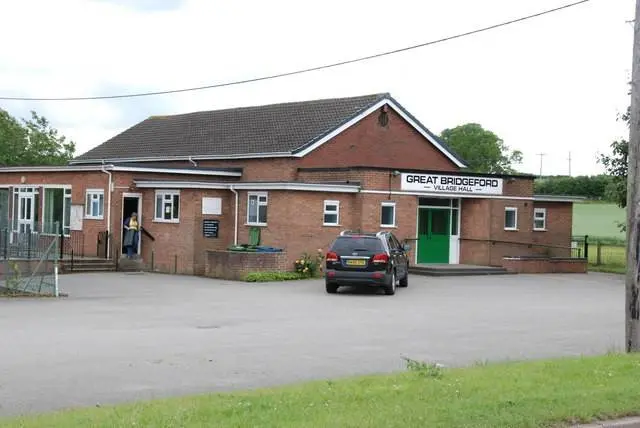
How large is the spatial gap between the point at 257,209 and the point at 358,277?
864cm

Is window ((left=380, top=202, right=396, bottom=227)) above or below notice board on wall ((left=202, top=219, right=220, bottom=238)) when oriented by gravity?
above

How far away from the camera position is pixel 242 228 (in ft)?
106

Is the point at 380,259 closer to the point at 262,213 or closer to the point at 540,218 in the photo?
the point at 262,213

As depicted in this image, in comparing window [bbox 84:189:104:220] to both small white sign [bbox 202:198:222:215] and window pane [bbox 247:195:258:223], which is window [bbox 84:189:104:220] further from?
window pane [bbox 247:195:258:223]

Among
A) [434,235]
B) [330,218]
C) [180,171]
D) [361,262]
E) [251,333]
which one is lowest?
[251,333]

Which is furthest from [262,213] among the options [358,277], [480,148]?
[480,148]

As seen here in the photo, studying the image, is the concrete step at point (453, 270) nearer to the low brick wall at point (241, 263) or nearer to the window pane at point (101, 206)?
the low brick wall at point (241, 263)

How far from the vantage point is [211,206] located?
107 ft

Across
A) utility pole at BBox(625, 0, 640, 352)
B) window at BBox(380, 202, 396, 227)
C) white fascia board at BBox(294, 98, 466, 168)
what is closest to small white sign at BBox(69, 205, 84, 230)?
white fascia board at BBox(294, 98, 466, 168)

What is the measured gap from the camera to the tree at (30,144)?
62.6 m

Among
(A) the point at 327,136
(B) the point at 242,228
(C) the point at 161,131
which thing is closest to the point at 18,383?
(B) the point at 242,228

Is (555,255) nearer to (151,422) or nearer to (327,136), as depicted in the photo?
(327,136)

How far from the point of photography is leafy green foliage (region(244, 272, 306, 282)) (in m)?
28.4

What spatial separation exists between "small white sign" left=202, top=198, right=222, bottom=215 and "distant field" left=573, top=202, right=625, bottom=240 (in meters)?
31.9
